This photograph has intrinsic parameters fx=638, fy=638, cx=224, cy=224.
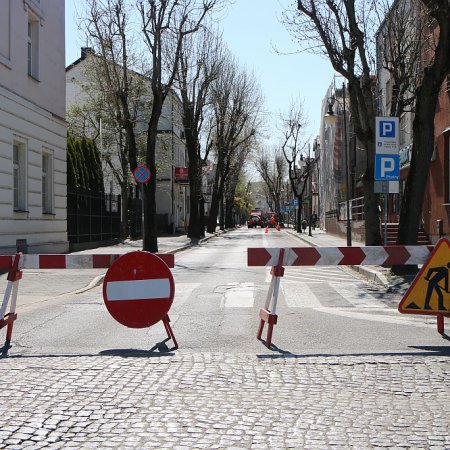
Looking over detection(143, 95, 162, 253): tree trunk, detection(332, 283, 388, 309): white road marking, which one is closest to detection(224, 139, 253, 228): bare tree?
detection(143, 95, 162, 253): tree trunk

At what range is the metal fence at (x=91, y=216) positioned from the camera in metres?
25.6

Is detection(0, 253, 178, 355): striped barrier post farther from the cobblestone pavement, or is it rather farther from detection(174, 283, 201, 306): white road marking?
detection(174, 283, 201, 306): white road marking

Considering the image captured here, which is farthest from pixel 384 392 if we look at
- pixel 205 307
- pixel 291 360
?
pixel 205 307

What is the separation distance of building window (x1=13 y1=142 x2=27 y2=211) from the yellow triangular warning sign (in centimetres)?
1464

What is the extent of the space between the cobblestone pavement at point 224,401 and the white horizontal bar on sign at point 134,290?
78 cm

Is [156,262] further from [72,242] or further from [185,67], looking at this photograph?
[185,67]

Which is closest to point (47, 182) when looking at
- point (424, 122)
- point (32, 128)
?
point (32, 128)

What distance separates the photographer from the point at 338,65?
16.7 m

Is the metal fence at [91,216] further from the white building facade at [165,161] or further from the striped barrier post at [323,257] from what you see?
the striped barrier post at [323,257]

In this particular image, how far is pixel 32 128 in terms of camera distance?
67.2 ft

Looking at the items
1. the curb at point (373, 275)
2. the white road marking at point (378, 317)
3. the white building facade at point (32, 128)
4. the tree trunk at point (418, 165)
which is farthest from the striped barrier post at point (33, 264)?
the white building facade at point (32, 128)

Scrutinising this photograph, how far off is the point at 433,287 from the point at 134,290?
354cm

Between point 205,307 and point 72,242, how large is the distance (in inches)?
638

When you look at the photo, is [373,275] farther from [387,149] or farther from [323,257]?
[323,257]
